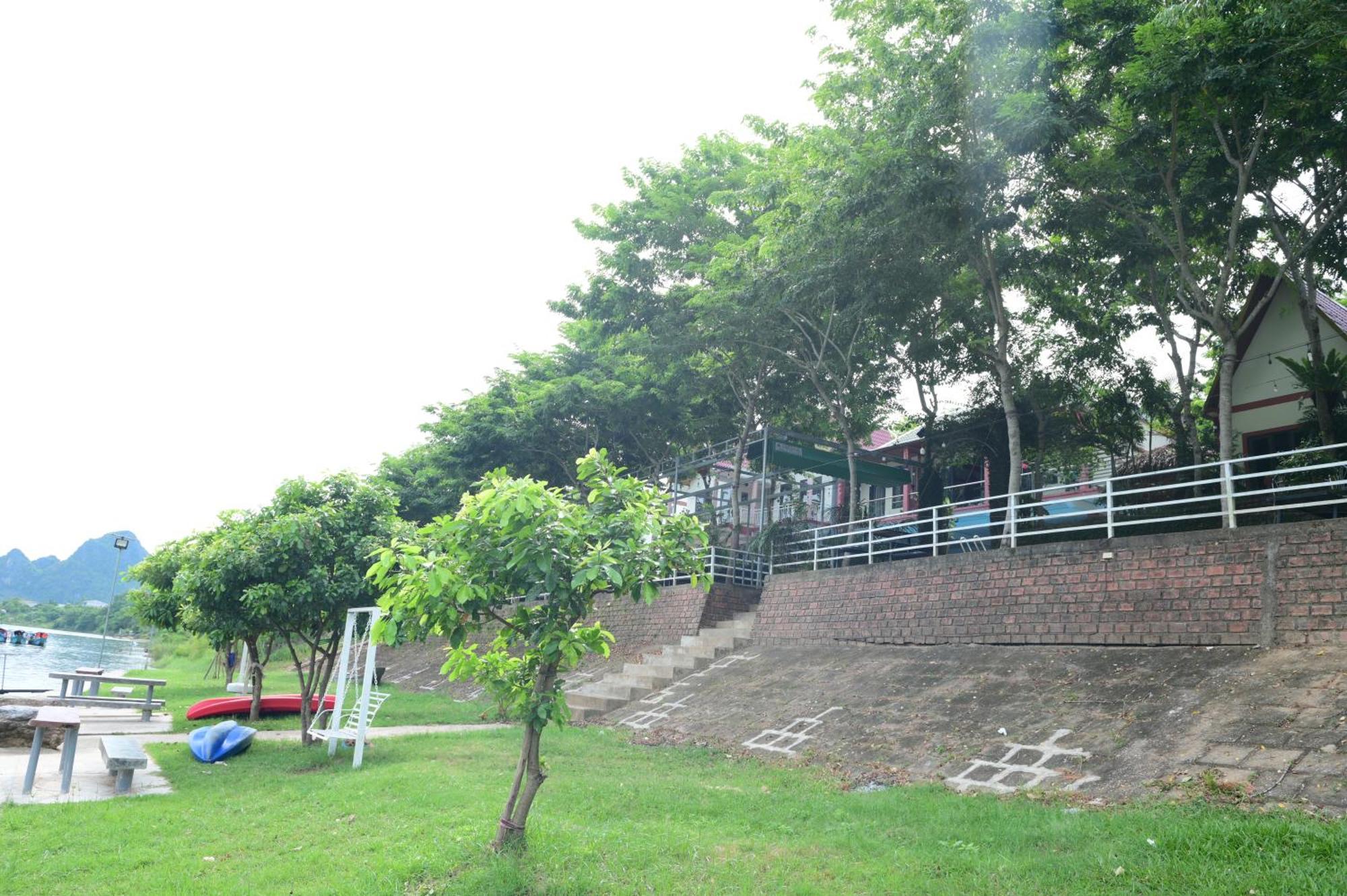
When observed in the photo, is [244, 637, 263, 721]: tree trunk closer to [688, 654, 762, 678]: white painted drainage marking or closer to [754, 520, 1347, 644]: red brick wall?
[688, 654, 762, 678]: white painted drainage marking

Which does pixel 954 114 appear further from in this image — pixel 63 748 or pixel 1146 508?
pixel 63 748

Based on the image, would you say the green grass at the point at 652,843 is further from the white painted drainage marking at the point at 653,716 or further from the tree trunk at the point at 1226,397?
the tree trunk at the point at 1226,397

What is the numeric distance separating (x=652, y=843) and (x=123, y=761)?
563 cm

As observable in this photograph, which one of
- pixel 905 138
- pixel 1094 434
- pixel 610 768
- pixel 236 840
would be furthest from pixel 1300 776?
pixel 1094 434

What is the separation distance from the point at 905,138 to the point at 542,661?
9.78 meters

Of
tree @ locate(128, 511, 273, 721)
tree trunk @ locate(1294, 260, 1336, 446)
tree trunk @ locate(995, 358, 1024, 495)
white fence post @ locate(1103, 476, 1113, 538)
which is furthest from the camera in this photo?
tree trunk @ locate(995, 358, 1024, 495)

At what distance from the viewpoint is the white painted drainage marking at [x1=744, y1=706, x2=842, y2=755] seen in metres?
10.7

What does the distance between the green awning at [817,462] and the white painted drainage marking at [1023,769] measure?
42.3 feet

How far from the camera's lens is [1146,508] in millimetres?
11344

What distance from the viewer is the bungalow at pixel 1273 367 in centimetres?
1650

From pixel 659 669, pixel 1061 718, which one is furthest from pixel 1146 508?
pixel 659 669

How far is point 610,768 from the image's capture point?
996 centimetres

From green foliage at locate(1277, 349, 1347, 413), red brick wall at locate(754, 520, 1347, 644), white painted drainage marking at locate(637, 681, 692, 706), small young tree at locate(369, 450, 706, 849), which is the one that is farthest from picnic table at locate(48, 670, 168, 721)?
green foliage at locate(1277, 349, 1347, 413)

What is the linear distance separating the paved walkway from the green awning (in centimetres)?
996
